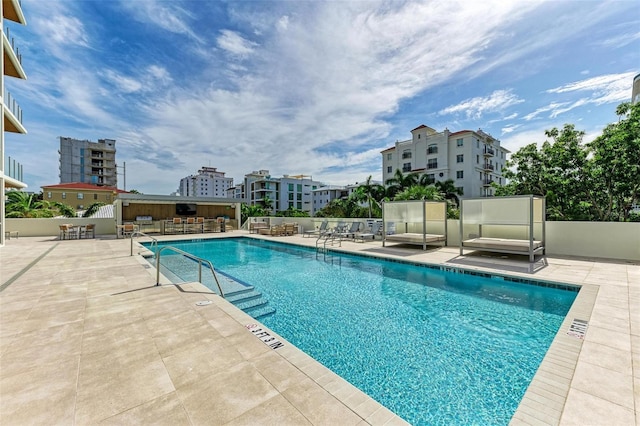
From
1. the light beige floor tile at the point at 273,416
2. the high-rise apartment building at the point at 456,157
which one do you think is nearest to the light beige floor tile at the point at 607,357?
the light beige floor tile at the point at 273,416

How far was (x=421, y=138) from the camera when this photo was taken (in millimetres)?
36875

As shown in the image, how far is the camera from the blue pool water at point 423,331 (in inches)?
112

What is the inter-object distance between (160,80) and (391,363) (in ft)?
51.2

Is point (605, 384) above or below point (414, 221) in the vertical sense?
below

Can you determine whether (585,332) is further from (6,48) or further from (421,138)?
(421,138)

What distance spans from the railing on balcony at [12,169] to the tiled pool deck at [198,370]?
11.5 meters

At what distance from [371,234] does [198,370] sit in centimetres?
1169

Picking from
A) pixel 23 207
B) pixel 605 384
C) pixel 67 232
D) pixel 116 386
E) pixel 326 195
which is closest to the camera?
pixel 116 386

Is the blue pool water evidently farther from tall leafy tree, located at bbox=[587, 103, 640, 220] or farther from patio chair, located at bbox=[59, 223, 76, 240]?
patio chair, located at bbox=[59, 223, 76, 240]

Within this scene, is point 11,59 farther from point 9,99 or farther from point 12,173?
point 12,173

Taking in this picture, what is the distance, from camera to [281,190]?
56562mm

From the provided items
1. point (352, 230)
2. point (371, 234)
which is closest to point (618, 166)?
point (371, 234)

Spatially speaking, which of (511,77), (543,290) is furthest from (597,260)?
(511,77)

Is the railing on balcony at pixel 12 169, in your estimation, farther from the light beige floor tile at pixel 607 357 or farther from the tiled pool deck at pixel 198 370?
the light beige floor tile at pixel 607 357
